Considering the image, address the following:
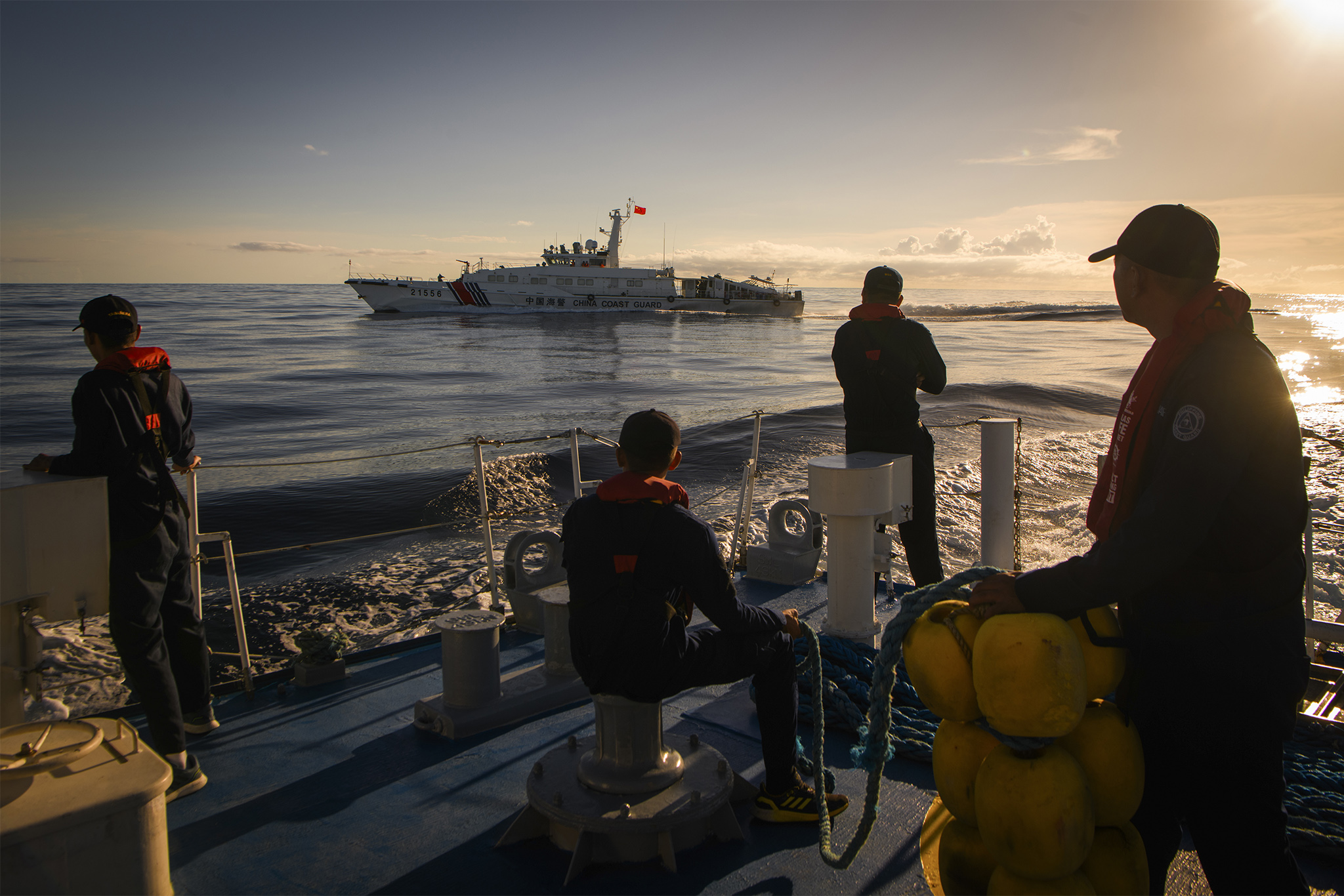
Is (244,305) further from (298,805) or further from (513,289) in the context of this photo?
A: (298,805)

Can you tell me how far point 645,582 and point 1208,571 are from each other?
1.06m

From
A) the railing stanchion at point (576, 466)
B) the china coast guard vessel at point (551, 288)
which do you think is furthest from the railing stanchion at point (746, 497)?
the china coast guard vessel at point (551, 288)

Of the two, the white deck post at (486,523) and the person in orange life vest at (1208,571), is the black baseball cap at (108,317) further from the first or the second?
the person in orange life vest at (1208,571)

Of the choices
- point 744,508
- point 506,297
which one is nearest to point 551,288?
point 506,297

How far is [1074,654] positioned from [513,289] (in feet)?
176

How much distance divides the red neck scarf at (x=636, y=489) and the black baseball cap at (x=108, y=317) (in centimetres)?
150

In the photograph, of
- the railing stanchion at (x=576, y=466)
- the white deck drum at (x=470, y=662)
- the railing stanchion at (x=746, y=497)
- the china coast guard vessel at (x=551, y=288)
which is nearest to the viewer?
the white deck drum at (x=470, y=662)

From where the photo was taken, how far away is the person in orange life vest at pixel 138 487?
2129 millimetres

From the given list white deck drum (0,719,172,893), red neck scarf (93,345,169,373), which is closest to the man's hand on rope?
white deck drum (0,719,172,893)

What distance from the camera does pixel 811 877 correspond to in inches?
72.6

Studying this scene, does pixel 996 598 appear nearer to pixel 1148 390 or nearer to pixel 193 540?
pixel 1148 390

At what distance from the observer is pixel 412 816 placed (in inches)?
84.9

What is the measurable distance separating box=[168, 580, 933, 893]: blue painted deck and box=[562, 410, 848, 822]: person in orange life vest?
480 millimetres

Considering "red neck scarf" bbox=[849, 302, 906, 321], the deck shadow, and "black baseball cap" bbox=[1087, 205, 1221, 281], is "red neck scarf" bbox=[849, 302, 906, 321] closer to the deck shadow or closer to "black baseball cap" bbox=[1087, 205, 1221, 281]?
"black baseball cap" bbox=[1087, 205, 1221, 281]
